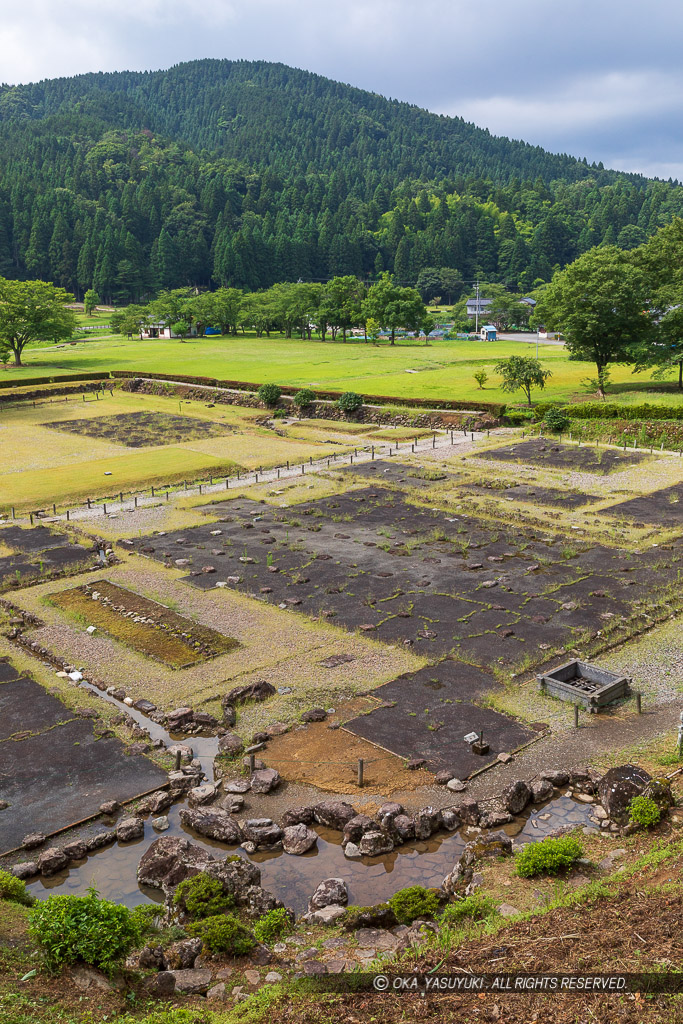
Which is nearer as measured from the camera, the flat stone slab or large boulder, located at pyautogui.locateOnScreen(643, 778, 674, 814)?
large boulder, located at pyautogui.locateOnScreen(643, 778, 674, 814)

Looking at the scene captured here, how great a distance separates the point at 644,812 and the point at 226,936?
7591 millimetres

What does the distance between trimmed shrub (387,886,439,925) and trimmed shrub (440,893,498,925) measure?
0.91 feet

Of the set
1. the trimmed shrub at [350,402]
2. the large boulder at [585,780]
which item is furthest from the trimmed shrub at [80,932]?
the trimmed shrub at [350,402]

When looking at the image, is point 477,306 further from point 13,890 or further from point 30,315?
point 13,890

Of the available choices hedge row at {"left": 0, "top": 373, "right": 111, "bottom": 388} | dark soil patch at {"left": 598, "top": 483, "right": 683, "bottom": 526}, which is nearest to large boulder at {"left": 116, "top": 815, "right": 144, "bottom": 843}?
dark soil patch at {"left": 598, "top": 483, "right": 683, "bottom": 526}

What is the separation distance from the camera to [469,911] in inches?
464

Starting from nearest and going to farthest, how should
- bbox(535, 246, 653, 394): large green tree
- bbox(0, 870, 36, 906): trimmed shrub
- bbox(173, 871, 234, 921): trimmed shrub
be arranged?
1. bbox(173, 871, 234, 921): trimmed shrub
2. bbox(0, 870, 36, 906): trimmed shrub
3. bbox(535, 246, 653, 394): large green tree

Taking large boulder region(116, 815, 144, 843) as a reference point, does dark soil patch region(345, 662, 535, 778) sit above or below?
above

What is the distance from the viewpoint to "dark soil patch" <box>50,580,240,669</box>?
2227cm

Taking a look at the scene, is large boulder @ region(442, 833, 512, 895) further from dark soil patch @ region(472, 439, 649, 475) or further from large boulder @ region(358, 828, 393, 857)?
dark soil patch @ region(472, 439, 649, 475)

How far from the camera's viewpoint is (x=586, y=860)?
1308 cm

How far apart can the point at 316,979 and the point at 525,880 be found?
4.21 metres

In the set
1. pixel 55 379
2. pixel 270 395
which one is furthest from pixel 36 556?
pixel 55 379

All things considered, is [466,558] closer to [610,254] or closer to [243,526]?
[243,526]
